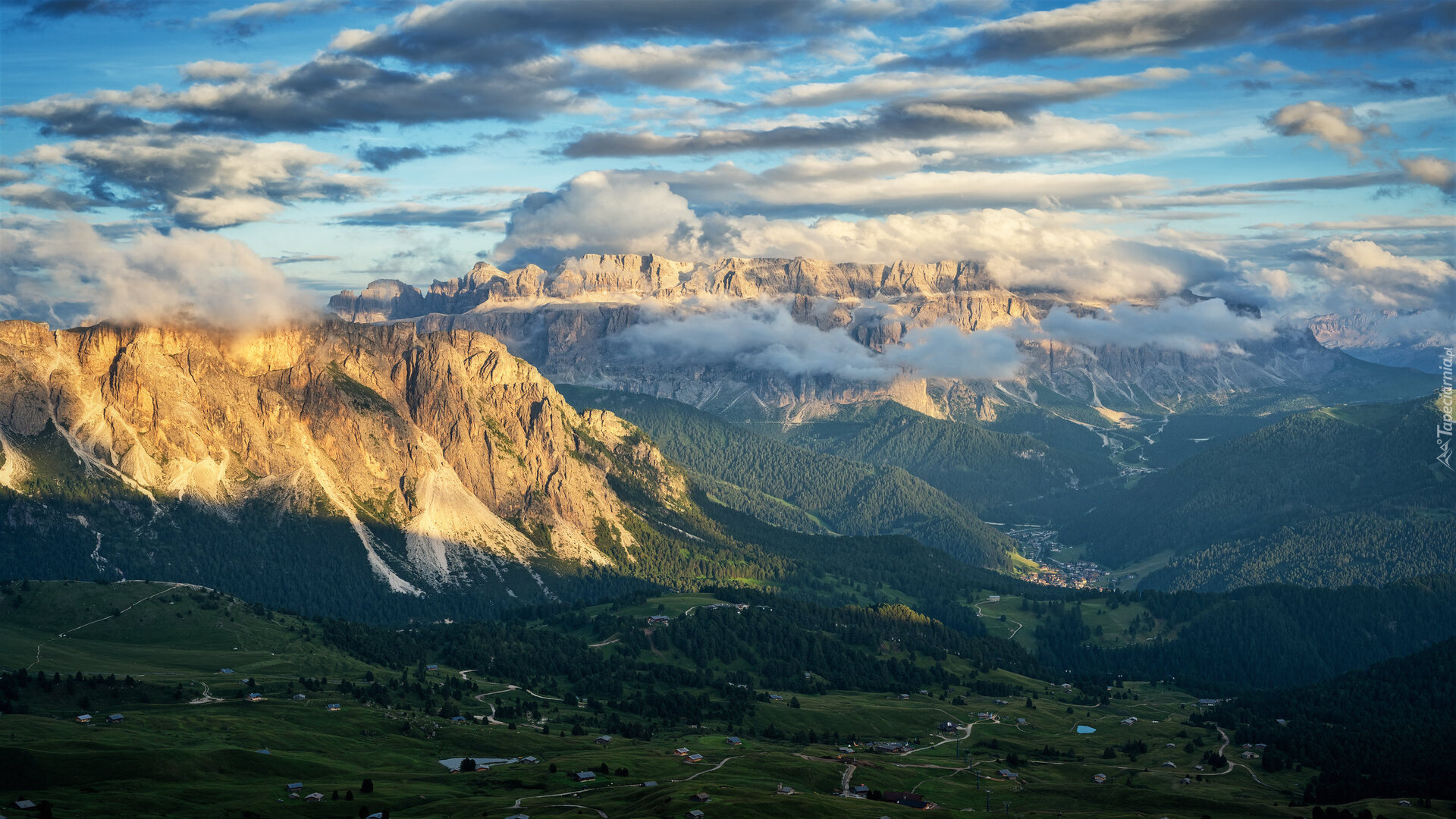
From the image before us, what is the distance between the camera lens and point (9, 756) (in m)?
176

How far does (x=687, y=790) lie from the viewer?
185625 mm

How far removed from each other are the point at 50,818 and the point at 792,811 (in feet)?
314

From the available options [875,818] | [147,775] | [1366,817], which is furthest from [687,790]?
[1366,817]

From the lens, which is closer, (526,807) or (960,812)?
(526,807)

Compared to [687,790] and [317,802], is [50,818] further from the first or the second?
[687,790]

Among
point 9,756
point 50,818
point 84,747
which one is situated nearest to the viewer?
point 50,818

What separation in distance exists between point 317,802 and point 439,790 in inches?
816

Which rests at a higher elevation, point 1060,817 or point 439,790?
point 439,790

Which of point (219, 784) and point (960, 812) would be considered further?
point (960, 812)

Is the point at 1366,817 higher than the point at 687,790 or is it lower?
lower

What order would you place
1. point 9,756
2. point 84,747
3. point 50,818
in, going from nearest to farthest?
point 50,818 → point 9,756 → point 84,747

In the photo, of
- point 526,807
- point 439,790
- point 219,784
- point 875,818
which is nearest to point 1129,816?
point 875,818

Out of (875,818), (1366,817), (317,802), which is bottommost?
(1366,817)

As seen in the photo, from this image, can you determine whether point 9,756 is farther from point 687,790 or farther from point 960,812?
point 960,812
